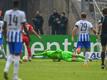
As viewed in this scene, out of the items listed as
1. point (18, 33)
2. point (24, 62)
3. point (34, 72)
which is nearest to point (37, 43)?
point (24, 62)

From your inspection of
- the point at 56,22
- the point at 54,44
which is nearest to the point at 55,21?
the point at 56,22

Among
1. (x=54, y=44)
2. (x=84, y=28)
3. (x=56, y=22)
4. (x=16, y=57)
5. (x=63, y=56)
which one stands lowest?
(x=63, y=56)

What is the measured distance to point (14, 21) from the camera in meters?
19.2

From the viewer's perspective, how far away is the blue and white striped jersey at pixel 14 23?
62.6 feet

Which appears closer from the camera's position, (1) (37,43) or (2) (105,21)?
(2) (105,21)

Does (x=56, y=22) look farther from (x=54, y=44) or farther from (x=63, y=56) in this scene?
(x=63, y=56)

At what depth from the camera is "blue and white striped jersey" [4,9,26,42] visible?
1908 centimetres

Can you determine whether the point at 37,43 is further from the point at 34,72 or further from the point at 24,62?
the point at 34,72

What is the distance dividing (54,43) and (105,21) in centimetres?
943

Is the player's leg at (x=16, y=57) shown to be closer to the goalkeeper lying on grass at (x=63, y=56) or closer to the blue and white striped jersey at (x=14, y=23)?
the blue and white striped jersey at (x=14, y=23)

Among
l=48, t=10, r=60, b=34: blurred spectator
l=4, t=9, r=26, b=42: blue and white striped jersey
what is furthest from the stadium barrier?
l=4, t=9, r=26, b=42: blue and white striped jersey

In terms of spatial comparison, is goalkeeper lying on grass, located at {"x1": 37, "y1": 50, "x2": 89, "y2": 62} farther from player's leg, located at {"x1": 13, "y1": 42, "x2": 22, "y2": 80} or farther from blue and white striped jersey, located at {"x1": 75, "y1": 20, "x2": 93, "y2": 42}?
player's leg, located at {"x1": 13, "y1": 42, "x2": 22, "y2": 80}

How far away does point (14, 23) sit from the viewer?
1927 centimetres

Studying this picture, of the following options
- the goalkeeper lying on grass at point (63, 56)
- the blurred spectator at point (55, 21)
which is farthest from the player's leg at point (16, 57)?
the blurred spectator at point (55, 21)
